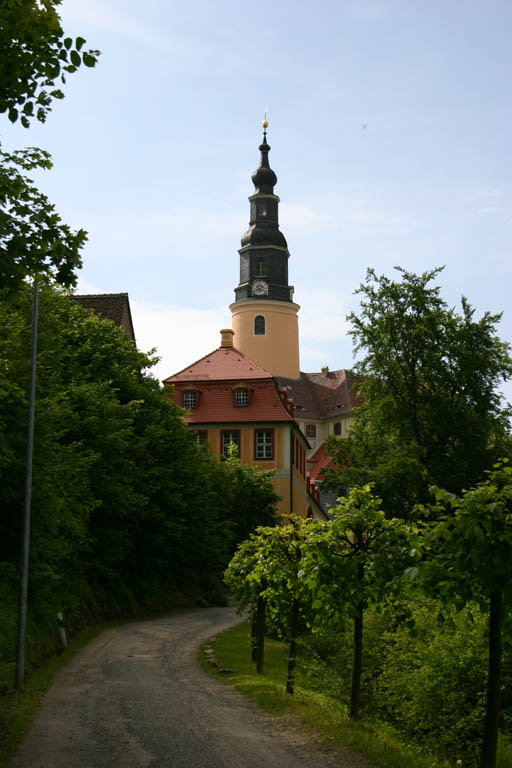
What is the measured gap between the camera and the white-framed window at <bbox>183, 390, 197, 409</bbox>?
55969 mm

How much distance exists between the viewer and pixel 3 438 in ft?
60.4

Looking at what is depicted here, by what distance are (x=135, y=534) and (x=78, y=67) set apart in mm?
23660

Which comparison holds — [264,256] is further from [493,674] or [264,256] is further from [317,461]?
[493,674]

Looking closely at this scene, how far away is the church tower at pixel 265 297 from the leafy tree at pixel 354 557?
75375 mm

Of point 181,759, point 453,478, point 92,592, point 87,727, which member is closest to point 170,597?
point 92,592

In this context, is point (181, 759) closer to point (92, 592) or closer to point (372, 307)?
point (92, 592)

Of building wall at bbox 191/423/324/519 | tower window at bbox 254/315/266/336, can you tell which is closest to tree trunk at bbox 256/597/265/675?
building wall at bbox 191/423/324/519

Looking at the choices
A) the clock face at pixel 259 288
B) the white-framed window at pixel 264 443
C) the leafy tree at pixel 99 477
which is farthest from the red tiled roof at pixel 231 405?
the clock face at pixel 259 288

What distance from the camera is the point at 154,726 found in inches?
505

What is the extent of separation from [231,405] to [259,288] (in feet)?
116

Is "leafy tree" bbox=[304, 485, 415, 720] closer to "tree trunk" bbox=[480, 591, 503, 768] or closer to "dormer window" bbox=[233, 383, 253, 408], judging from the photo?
"tree trunk" bbox=[480, 591, 503, 768]

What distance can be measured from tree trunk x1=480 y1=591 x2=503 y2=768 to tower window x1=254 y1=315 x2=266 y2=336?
79.8 m

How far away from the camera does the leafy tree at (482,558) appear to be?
8.33 meters

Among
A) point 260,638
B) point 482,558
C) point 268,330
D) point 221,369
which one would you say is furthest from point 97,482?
point 268,330
